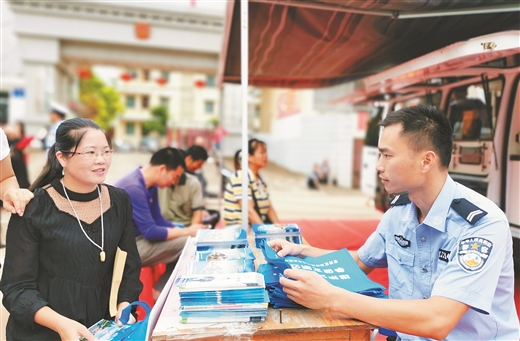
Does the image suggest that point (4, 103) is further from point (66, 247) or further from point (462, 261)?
point (462, 261)

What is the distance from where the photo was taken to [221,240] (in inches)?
83.4

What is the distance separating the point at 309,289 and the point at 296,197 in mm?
11036

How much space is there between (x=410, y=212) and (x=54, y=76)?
14884 millimetres

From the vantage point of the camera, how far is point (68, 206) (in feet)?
5.88

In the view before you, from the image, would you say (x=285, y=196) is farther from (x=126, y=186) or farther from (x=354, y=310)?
(x=354, y=310)

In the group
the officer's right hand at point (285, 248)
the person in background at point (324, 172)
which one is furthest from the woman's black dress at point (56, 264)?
the person in background at point (324, 172)

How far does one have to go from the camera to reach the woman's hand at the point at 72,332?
1.56m

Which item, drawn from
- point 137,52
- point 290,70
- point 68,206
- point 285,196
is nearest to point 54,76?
point 137,52

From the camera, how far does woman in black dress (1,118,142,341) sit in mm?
1656

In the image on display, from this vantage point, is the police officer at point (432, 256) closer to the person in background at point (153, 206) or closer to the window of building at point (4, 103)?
the person in background at point (153, 206)

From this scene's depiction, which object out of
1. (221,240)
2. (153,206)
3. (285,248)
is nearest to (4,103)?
(153,206)

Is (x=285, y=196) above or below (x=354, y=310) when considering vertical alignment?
below

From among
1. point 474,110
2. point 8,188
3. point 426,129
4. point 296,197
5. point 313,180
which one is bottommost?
point 296,197

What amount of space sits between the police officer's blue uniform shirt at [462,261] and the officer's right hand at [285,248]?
44cm
